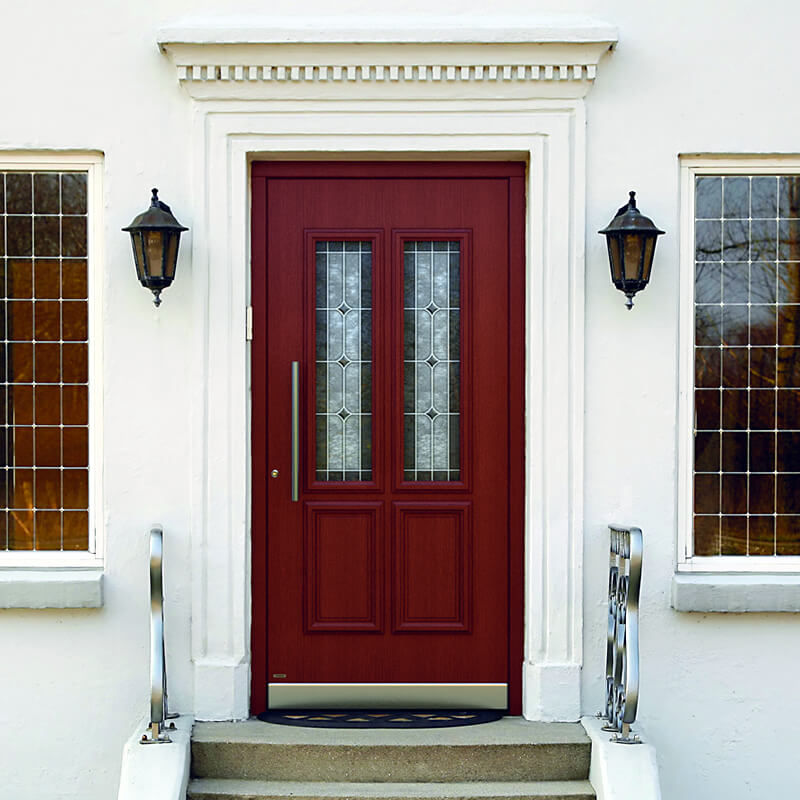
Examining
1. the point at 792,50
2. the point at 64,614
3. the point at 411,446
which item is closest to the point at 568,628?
the point at 411,446

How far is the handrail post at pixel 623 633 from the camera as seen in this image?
4707mm

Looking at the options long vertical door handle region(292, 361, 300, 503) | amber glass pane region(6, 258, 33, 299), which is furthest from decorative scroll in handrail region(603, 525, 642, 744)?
amber glass pane region(6, 258, 33, 299)

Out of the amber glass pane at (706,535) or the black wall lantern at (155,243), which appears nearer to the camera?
the black wall lantern at (155,243)

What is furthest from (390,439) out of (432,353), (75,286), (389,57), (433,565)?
(389,57)

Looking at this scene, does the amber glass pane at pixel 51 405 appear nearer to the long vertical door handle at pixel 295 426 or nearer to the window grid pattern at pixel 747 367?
the long vertical door handle at pixel 295 426

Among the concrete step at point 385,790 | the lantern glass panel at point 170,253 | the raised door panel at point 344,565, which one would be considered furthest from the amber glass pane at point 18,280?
the concrete step at point 385,790

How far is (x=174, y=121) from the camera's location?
5156mm

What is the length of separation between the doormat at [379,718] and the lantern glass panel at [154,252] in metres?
2.01

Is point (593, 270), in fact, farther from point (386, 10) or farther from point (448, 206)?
point (386, 10)

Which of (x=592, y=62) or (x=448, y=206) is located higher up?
(x=592, y=62)

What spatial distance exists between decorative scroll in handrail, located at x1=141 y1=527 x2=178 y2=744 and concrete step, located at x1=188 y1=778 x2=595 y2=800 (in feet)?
0.93

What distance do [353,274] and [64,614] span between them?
197 centimetres

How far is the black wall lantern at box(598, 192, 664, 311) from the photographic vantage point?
16.2ft

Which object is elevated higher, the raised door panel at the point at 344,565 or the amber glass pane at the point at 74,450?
the amber glass pane at the point at 74,450
